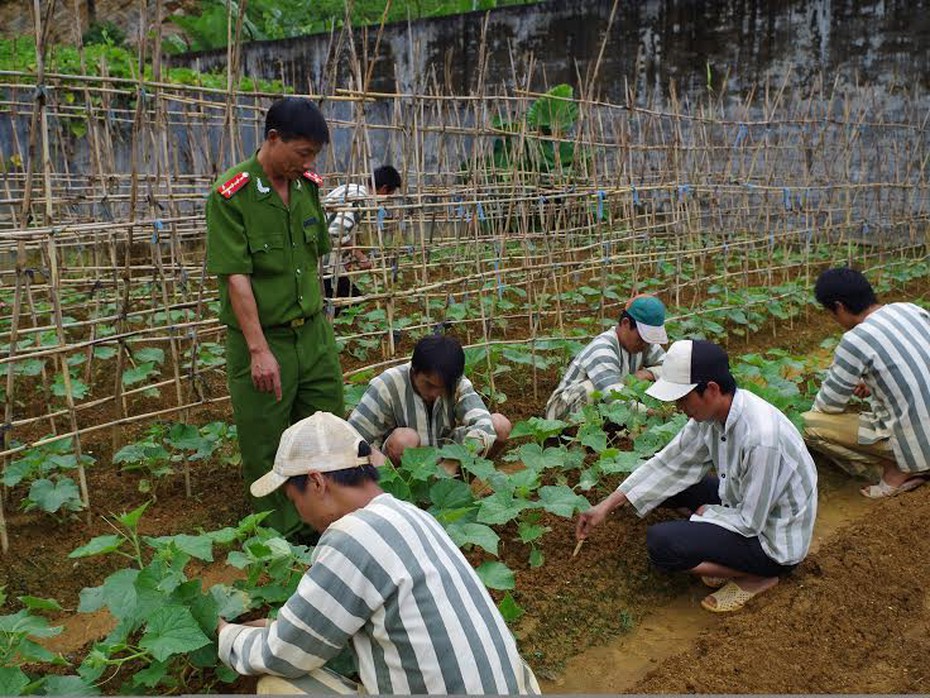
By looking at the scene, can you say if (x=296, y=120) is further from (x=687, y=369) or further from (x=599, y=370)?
(x=599, y=370)

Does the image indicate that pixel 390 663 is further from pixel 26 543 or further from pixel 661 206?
Result: pixel 661 206

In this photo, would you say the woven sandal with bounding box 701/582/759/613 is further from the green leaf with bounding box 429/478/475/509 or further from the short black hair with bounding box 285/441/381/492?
the short black hair with bounding box 285/441/381/492

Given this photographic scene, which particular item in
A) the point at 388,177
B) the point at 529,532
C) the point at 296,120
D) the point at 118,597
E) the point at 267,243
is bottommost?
the point at 529,532

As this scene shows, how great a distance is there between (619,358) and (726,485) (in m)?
1.38

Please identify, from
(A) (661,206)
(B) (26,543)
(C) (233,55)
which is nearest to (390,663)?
(B) (26,543)

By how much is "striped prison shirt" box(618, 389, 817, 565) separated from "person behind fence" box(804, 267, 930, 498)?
3.69ft

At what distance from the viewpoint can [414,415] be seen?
3758 mm

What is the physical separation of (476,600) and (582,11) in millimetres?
13057

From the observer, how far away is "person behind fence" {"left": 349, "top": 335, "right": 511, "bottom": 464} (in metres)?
3.65

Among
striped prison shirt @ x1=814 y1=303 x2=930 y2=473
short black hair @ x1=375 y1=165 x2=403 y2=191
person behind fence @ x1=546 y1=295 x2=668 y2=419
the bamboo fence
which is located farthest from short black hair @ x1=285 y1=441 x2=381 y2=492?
short black hair @ x1=375 y1=165 x2=403 y2=191

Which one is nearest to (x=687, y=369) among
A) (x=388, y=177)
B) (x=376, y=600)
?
Result: (x=376, y=600)

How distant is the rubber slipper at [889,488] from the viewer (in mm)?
4141

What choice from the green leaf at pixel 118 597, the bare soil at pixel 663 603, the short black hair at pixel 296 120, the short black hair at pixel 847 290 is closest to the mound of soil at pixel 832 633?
the bare soil at pixel 663 603

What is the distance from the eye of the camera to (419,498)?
343 cm
